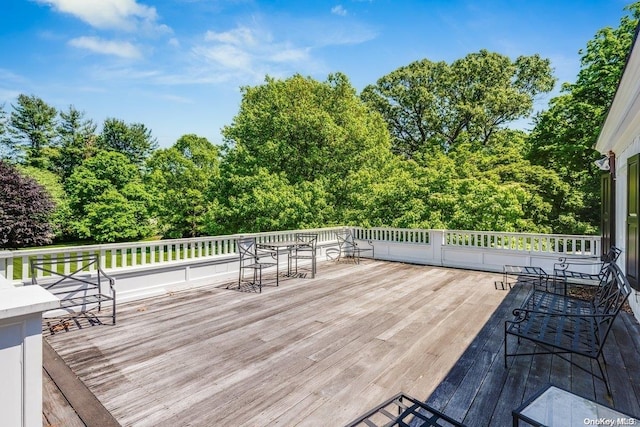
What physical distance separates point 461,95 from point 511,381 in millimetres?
18795

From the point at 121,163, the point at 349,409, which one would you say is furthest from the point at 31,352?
the point at 121,163

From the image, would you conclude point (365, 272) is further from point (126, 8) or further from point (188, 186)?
point (188, 186)

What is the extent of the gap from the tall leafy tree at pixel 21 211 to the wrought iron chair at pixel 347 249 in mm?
13897

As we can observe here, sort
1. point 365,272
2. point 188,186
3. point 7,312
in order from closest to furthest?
point 7,312 < point 365,272 < point 188,186

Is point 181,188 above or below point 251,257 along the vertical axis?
above

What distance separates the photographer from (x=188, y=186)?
19547mm

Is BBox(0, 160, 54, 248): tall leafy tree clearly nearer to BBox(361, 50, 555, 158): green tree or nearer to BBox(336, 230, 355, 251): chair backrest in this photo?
BBox(336, 230, 355, 251): chair backrest

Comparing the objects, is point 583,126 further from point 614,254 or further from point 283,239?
point 283,239

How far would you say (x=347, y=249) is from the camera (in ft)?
30.9

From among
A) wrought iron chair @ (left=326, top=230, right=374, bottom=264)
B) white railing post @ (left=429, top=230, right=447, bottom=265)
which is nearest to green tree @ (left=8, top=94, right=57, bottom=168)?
wrought iron chair @ (left=326, top=230, right=374, bottom=264)

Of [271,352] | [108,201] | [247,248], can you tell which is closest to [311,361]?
[271,352]

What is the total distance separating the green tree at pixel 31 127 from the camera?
23375 millimetres

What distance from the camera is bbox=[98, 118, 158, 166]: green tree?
28453mm

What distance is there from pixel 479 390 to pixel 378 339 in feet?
3.95
